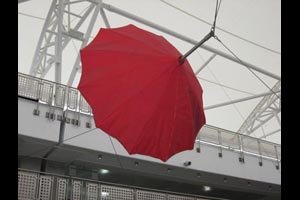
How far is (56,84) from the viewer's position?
634 inches

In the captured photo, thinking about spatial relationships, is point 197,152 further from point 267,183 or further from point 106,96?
point 106,96

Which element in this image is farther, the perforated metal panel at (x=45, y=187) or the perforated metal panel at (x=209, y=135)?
the perforated metal panel at (x=209, y=135)

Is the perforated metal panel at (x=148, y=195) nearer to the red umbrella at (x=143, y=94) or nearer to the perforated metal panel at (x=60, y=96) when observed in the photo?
the perforated metal panel at (x=60, y=96)

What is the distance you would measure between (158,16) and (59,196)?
40.7 ft

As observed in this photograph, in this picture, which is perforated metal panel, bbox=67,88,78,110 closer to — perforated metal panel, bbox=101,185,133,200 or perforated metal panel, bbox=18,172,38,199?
perforated metal panel, bbox=18,172,38,199

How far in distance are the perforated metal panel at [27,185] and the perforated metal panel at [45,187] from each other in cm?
22

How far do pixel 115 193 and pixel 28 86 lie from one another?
5.30 metres

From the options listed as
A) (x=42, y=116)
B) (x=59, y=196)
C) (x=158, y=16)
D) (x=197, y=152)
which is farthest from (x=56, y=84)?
(x=158, y=16)

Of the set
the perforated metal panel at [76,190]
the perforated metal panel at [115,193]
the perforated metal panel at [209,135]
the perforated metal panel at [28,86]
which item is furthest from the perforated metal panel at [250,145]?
the perforated metal panel at [28,86]

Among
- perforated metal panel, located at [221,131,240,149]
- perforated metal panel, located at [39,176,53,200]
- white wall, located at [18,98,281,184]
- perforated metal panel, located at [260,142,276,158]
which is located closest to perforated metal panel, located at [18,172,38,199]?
perforated metal panel, located at [39,176,53,200]

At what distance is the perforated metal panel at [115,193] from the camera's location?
1520 centimetres

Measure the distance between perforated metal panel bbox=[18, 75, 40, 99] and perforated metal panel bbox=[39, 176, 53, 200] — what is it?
3.17m

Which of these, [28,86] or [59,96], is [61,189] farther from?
[28,86]

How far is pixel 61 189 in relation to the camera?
14273 mm
